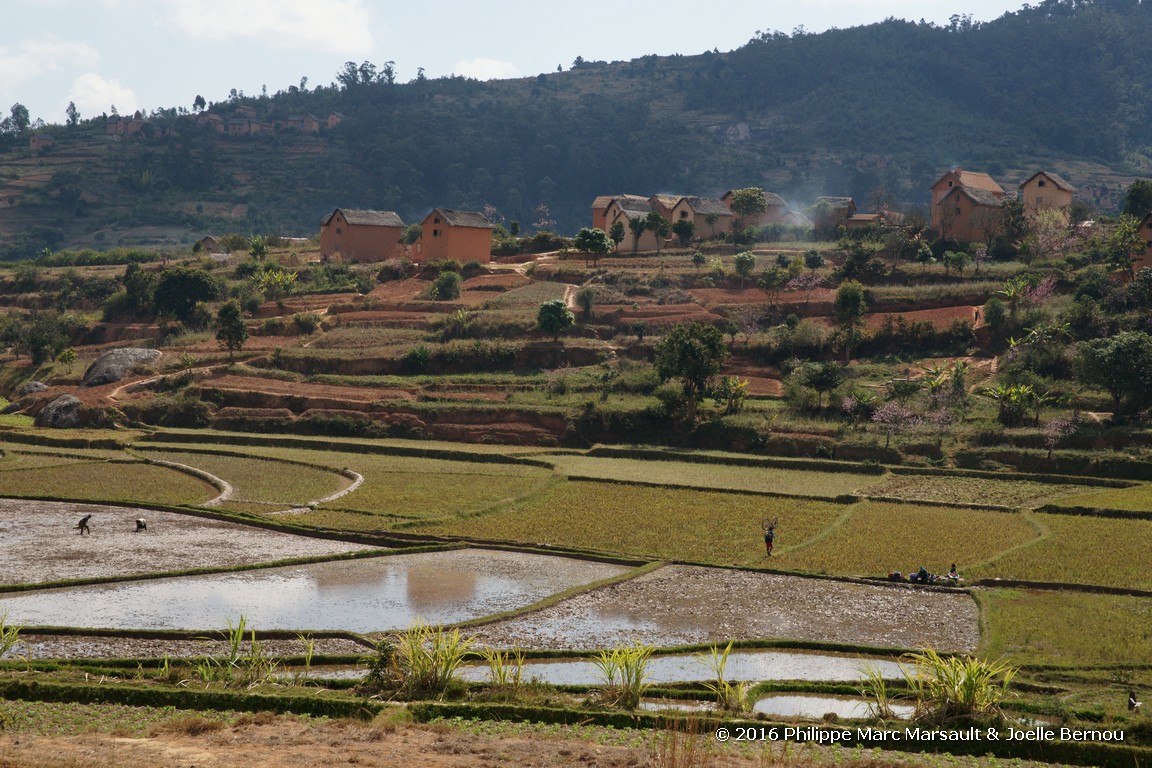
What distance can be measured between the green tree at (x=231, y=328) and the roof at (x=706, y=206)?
32765mm

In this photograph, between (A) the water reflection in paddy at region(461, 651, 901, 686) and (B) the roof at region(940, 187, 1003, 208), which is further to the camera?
(B) the roof at region(940, 187, 1003, 208)

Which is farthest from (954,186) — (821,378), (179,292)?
(179,292)

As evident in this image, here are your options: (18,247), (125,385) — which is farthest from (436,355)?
(18,247)

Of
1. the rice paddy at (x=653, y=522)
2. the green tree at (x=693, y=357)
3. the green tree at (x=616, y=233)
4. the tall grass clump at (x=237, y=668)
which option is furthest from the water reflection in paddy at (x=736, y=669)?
the green tree at (x=616, y=233)

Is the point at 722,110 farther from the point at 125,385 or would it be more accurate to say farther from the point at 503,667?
the point at 503,667

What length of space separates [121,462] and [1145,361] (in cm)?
3583

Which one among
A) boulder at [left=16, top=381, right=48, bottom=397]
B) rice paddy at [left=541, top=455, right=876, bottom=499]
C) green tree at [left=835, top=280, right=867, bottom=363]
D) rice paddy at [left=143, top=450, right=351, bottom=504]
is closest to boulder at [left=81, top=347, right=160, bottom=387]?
boulder at [left=16, top=381, right=48, bottom=397]

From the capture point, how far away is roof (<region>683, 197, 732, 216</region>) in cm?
7812

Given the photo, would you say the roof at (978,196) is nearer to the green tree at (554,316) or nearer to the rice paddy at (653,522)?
the green tree at (554,316)

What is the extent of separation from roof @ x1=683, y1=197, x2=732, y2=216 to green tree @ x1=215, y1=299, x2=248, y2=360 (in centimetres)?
3276

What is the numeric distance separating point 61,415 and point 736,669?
36799 mm

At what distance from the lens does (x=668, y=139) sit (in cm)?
16088

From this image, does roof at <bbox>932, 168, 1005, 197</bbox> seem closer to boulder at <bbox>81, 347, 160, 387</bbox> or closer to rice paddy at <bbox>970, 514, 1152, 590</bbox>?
rice paddy at <bbox>970, 514, 1152, 590</bbox>

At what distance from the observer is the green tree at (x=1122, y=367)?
4134 centimetres
